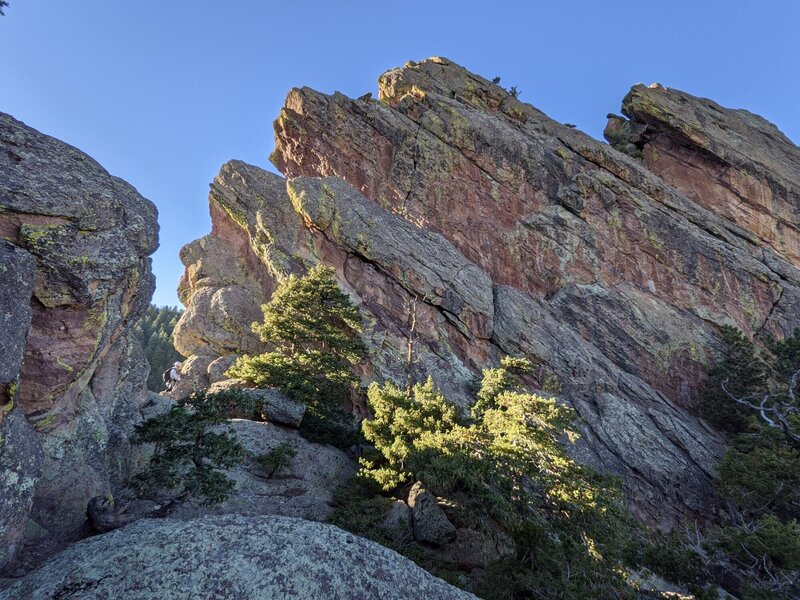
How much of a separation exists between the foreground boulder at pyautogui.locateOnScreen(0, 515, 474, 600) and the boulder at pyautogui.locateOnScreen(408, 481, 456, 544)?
6.68 meters

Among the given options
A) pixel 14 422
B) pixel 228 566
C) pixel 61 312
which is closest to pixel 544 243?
pixel 61 312

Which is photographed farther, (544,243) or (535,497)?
(544,243)

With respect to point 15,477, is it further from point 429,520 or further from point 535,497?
point 535,497

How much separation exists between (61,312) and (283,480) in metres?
11.3

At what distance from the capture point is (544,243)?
35375 millimetres

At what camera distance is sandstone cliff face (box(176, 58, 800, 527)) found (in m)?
26.7

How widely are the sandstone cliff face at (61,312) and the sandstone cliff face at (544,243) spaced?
17.1 meters

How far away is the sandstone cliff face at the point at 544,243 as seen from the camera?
87.7 feet

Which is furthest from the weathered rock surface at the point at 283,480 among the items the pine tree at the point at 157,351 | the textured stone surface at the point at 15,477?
the pine tree at the point at 157,351

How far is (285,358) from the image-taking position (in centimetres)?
2253

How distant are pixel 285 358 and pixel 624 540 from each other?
59.3ft

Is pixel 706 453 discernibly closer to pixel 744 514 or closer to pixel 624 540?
pixel 744 514

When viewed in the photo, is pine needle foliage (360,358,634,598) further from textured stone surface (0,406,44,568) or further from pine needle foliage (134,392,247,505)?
textured stone surface (0,406,44,568)

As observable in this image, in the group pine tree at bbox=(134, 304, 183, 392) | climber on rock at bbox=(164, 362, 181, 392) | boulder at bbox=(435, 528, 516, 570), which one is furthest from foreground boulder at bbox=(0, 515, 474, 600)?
pine tree at bbox=(134, 304, 183, 392)
